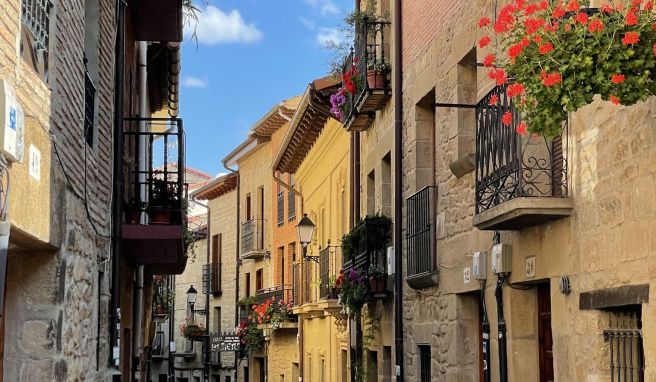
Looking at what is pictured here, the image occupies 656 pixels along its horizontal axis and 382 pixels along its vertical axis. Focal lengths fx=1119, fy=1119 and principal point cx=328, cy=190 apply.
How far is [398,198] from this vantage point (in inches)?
534

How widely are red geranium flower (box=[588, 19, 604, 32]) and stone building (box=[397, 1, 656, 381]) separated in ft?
3.02

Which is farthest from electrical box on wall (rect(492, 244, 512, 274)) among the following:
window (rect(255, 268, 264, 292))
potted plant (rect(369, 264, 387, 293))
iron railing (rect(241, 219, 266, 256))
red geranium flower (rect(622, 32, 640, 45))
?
window (rect(255, 268, 264, 292))

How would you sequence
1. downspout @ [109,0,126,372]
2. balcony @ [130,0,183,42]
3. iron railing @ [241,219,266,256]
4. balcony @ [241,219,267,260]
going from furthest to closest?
iron railing @ [241,219,266,256], balcony @ [241,219,267,260], balcony @ [130,0,183,42], downspout @ [109,0,126,372]

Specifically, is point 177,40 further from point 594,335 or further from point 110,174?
point 594,335

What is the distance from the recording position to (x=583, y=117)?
286 inches

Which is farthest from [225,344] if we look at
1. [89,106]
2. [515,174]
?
[515,174]

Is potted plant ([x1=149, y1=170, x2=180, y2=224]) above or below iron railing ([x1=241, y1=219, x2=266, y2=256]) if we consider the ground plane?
below

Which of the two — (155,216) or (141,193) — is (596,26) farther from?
(141,193)

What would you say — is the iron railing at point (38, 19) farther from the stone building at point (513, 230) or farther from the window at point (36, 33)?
the stone building at point (513, 230)

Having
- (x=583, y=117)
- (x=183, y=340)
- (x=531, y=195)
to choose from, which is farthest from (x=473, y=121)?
(x=183, y=340)

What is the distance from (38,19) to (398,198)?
284 inches

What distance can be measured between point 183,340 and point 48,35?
42.8 meters

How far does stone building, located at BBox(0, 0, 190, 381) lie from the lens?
237 inches

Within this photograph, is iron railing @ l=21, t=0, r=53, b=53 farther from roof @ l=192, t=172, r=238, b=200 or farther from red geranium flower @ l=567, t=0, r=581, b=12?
roof @ l=192, t=172, r=238, b=200
